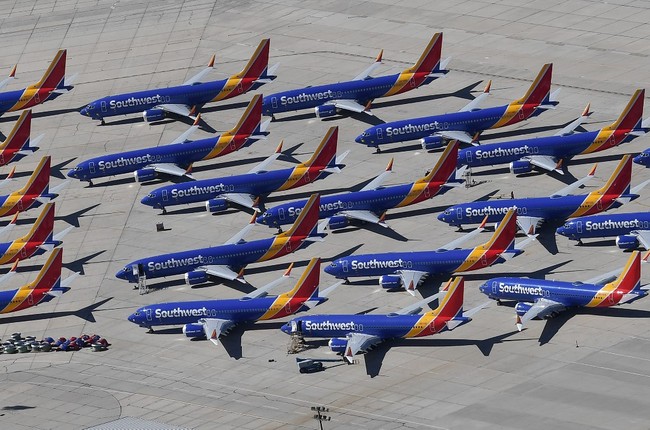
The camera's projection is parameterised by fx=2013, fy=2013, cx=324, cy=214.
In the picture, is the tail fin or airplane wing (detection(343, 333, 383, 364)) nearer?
the tail fin

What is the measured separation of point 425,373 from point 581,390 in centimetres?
1605

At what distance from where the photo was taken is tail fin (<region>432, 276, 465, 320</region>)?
7785 inches

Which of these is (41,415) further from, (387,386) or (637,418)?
(637,418)

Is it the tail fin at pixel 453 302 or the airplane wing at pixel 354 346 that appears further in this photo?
the airplane wing at pixel 354 346

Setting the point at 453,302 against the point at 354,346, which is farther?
the point at 354,346

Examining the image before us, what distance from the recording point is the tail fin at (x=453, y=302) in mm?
197750

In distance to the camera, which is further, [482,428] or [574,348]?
[574,348]

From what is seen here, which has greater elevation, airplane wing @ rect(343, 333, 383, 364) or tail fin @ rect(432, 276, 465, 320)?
tail fin @ rect(432, 276, 465, 320)

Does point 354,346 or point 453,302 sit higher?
point 453,302

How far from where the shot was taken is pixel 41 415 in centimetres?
19438

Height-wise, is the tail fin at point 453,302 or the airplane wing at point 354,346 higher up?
the tail fin at point 453,302

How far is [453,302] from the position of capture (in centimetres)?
19825

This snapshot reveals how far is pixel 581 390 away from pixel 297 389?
Answer: 27.4 m

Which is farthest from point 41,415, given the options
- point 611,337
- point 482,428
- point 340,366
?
point 611,337
